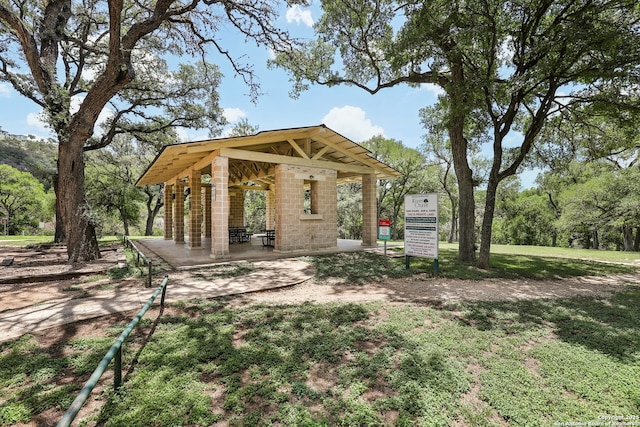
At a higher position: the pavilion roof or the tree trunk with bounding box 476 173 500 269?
the pavilion roof

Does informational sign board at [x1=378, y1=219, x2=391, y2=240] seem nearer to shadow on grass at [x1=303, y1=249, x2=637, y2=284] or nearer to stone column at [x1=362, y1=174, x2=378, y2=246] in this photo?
shadow on grass at [x1=303, y1=249, x2=637, y2=284]

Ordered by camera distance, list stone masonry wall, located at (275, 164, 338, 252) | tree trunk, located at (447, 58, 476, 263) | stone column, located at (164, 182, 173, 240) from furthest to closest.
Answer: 1. stone column, located at (164, 182, 173, 240)
2. stone masonry wall, located at (275, 164, 338, 252)
3. tree trunk, located at (447, 58, 476, 263)

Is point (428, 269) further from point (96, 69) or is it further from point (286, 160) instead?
point (96, 69)

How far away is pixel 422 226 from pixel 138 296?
6.91 meters

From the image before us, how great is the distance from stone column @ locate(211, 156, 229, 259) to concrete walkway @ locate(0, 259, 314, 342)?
4.75 feet

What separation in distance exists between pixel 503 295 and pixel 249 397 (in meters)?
Result: 5.67

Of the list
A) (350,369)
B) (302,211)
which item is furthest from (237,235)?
(350,369)

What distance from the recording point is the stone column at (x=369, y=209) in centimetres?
1306

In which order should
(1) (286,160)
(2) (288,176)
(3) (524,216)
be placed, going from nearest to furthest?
(1) (286,160) < (2) (288,176) < (3) (524,216)

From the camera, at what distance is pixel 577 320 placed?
4523 millimetres

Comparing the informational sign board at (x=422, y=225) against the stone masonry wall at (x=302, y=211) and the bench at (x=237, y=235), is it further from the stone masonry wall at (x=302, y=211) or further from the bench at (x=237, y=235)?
the bench at (x=237, y=235)

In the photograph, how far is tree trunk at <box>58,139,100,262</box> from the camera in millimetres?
7840

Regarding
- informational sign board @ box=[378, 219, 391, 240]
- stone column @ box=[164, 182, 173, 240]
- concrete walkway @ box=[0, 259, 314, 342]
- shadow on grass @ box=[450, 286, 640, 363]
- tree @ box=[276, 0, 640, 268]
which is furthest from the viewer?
stone column @ box=[164, 182, 173, 240]

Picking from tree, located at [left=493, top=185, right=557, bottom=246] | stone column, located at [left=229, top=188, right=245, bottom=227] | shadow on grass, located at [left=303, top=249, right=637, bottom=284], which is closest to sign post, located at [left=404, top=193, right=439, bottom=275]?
shadow on grass, located at [left=303, top=249, right=637, bottom=284]
